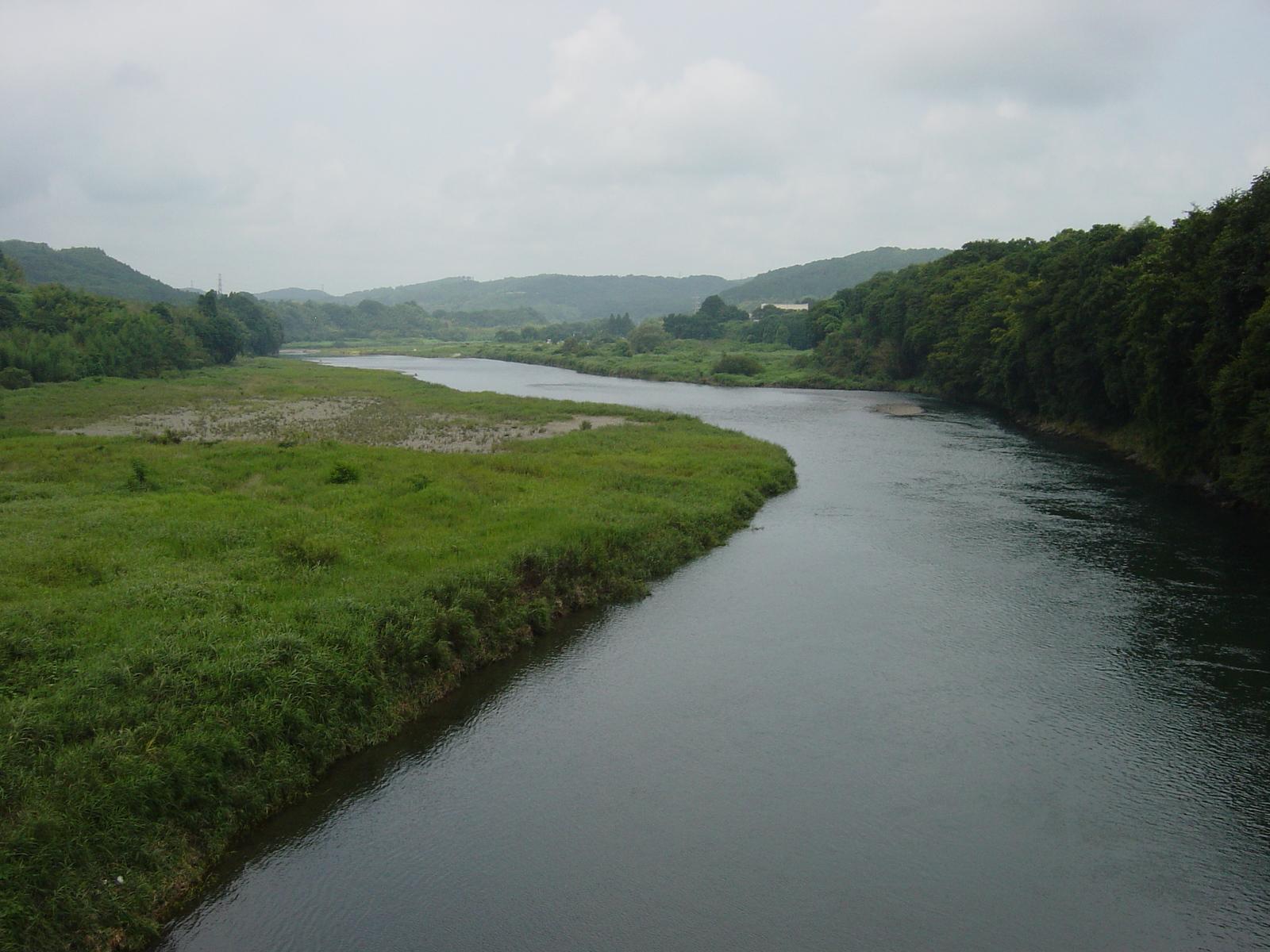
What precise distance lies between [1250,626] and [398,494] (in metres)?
20.2

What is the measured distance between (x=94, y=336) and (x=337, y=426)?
114 ft

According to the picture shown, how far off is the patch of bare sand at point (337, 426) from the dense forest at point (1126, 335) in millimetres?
23971

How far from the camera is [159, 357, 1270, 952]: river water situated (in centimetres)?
983

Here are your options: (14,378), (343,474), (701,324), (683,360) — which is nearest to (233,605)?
(343,474)

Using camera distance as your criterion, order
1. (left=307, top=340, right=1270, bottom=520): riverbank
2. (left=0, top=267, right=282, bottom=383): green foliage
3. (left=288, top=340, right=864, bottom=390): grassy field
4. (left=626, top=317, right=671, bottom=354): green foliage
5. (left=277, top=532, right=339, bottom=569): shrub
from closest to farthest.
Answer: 1. (left=277, top=532, right=339, bottom=569): shrub
2. (left=307, top=340, right=1270, bottom=520): riverbank
3. (left=0, top=267, right=282, bottom=383): green foliage
4. (left=288, top=340, right=864, bottom=390): grassy field
5. (left=626, top=317, right=671, bottom=354): green foliage

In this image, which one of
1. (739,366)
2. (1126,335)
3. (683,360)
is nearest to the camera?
(1126,335)

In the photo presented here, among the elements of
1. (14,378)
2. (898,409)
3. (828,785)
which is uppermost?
(14,378)

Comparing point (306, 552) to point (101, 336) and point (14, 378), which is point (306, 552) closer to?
point (14, 378)

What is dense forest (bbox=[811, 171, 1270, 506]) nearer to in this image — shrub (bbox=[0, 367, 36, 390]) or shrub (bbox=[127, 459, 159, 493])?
shrub (bbox=[127, 459, 159, 493])

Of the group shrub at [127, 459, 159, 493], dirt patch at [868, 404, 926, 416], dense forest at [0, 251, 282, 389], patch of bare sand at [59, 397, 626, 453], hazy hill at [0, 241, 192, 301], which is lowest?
dirt patch at [868, 404, 926, 416]

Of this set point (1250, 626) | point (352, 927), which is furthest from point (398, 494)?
point (1250, 626)

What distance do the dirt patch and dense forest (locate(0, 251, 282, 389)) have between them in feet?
186

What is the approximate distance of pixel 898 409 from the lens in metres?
61.3

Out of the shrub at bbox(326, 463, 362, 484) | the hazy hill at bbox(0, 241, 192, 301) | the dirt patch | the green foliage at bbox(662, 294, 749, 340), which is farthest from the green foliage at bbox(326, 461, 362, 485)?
the hazy hill at bbox(0, 241, 192, 301)
